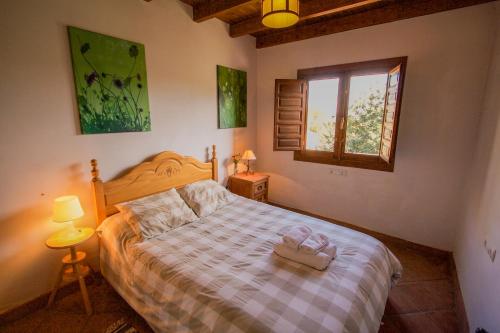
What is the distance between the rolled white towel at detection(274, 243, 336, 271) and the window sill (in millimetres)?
1714

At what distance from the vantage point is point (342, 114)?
3.12 m

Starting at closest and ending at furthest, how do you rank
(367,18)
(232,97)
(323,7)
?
(323,7) → (367,18) → (232,97)

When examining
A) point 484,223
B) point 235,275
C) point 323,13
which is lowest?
point 235,275

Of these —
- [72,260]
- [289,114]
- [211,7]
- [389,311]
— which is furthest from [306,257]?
[211,7]

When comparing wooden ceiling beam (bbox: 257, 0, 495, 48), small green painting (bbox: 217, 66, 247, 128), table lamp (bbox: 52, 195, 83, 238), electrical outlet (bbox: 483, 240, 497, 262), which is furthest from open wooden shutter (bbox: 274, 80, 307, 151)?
table lamp (bbox: 52, 195, 83, 238)

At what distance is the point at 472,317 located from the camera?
1648 mm

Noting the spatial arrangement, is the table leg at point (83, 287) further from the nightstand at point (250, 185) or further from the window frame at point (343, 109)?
the window frame at point (343, 109)

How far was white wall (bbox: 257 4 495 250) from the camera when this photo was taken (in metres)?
2.31

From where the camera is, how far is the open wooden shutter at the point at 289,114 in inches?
129

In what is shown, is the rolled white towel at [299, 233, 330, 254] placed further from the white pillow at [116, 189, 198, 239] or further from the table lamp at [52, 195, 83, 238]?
the table lamp at [52, 195, 83, 238]

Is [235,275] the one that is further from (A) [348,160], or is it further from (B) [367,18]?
(B) [367,18]

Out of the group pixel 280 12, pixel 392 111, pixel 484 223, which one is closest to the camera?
pixel 280 12

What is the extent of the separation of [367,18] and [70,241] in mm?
3672

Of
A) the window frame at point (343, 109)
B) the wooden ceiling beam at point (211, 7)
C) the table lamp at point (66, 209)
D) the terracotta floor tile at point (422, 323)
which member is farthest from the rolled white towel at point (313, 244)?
the wooden ceiling beam at point (211, 7)
